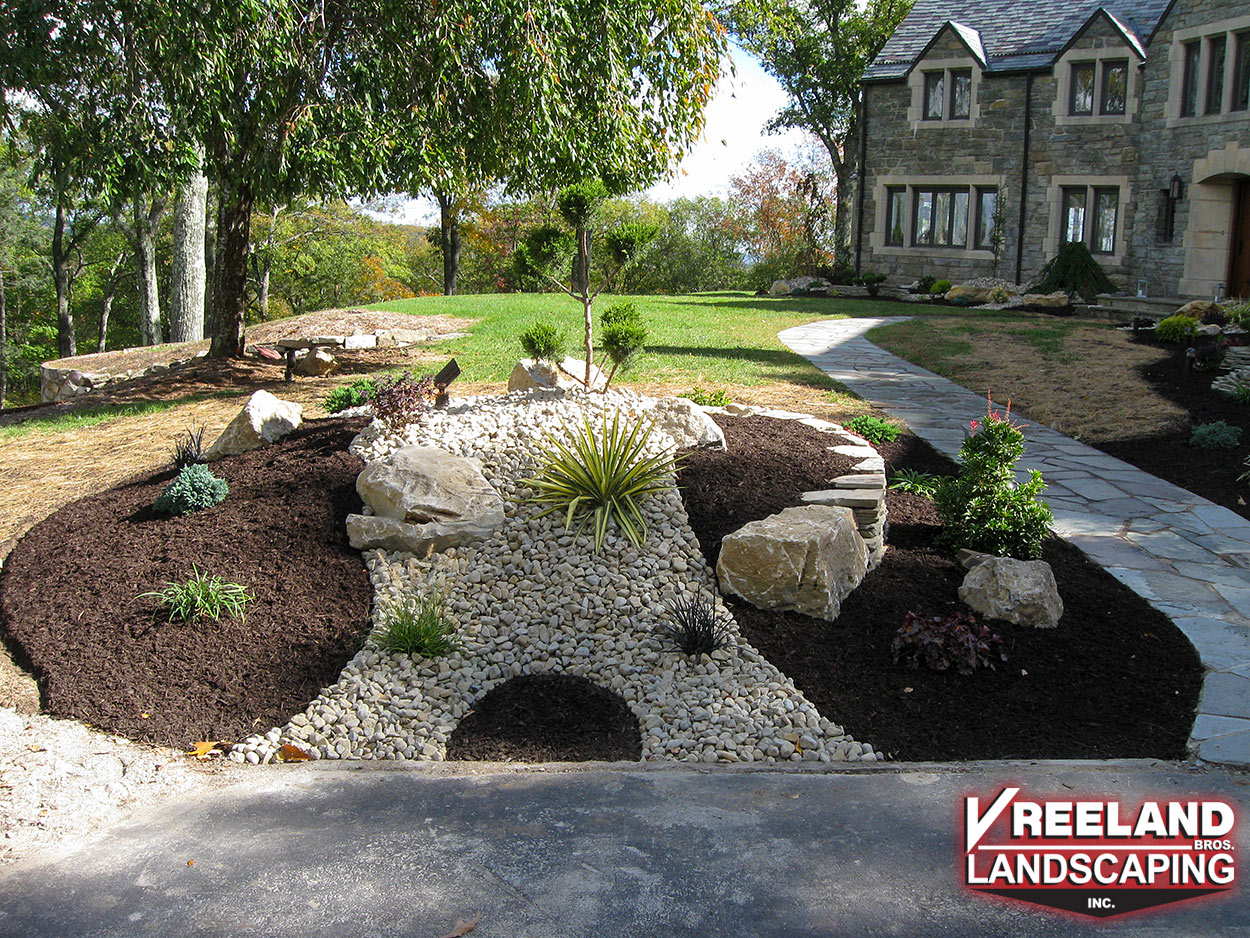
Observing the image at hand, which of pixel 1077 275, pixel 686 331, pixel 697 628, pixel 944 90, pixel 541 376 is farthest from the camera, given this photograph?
pixel 944 90

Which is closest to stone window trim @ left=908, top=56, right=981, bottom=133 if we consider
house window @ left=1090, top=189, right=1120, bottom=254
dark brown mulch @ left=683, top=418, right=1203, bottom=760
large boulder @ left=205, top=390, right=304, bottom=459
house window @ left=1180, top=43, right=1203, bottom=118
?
house window @ left=1090, top=189, right=1120, bottom=254

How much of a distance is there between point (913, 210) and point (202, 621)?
823 inches

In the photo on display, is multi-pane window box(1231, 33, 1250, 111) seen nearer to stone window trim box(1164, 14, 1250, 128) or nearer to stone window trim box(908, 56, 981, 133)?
stone window trim box(1164, 14, 1250, 128)

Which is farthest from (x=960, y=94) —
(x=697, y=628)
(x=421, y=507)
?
(x=697, y=628)

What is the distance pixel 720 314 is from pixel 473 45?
9.00 m

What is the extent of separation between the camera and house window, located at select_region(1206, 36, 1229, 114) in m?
17.1

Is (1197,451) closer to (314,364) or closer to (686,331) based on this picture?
(686,331)

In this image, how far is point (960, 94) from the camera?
21594mm

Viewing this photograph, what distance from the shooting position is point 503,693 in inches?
181

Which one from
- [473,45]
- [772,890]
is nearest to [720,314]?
[473,45]

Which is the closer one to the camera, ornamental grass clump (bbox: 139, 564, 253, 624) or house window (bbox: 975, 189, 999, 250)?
ornamental grass clump (bbox: 139, 564, 253, 624)

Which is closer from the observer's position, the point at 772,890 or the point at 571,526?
the point at 772,890

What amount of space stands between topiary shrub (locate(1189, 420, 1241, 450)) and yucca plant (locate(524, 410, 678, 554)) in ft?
17.0

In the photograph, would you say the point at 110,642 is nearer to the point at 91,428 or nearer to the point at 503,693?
the point at 503,693
